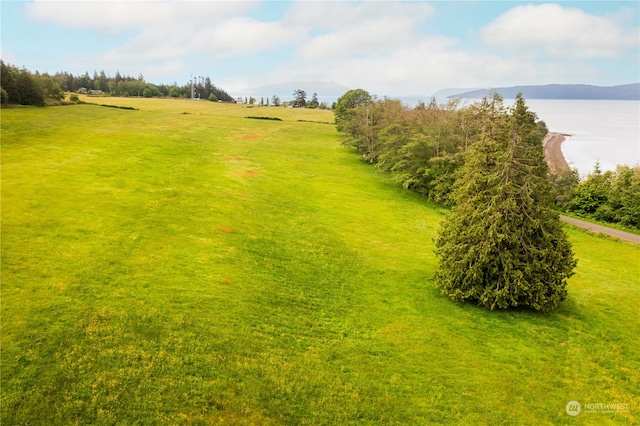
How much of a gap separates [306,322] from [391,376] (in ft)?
16.6

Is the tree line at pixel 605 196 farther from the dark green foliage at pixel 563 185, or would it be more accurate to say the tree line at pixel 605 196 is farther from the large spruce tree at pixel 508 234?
the large spruce tree at pixel 508 234

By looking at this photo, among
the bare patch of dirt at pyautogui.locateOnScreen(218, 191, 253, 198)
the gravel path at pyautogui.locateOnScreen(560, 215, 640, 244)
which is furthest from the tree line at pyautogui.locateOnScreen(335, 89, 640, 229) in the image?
the bare patch of dirt at pyautogui.locateOnScreen(218, 191, 253, 198)

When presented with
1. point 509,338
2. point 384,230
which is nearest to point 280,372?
point 509,338

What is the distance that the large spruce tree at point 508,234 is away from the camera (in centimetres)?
2023

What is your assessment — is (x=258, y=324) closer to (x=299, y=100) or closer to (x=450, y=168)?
(x=450, y=168)

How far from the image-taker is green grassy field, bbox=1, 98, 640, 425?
13422 millimetres

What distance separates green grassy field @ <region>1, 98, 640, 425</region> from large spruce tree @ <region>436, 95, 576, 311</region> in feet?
5.00

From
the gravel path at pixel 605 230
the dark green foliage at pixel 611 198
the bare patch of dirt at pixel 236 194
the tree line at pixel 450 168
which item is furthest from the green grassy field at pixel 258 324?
the tree line at pixel 450 168

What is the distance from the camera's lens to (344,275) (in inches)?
982

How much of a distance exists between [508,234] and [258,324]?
14.0 m

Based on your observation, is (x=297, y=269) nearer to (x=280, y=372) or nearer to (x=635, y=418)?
(x=280, y=372)

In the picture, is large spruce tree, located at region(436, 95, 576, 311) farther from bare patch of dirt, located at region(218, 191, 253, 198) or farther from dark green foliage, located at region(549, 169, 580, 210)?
dark green foliage, located at region(549, 169, 580, 210)

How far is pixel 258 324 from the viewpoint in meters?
17.8

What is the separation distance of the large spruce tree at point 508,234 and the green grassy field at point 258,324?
1.52m
